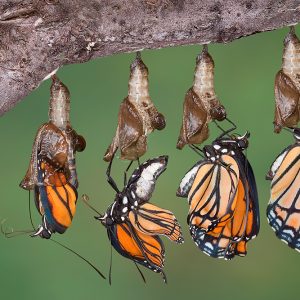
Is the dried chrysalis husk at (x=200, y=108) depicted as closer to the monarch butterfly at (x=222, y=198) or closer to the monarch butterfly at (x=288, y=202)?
the monarch butterfly at (x=222, y=198)

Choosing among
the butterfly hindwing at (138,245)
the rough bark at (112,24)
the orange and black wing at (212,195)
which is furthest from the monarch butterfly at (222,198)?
the rough bark at (112,24)

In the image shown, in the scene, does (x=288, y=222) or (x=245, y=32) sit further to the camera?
(x=288, y=222)

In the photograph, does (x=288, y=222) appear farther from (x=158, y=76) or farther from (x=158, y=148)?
(x=158, y=76)

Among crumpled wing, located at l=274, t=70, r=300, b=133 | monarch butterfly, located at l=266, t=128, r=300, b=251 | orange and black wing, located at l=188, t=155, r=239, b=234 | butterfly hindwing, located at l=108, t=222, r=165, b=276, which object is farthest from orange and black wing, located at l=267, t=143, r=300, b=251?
butterfly hindwing, located at l=108, t=222, r=165, b=276

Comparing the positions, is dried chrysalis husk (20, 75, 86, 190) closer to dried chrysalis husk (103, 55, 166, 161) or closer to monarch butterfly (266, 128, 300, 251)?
dried chrysalis husk (103, 55, 166, 161)

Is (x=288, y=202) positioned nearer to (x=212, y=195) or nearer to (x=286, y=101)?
(x=212, y=195)

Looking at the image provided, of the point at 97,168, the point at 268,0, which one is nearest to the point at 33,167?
the point at 268,0
